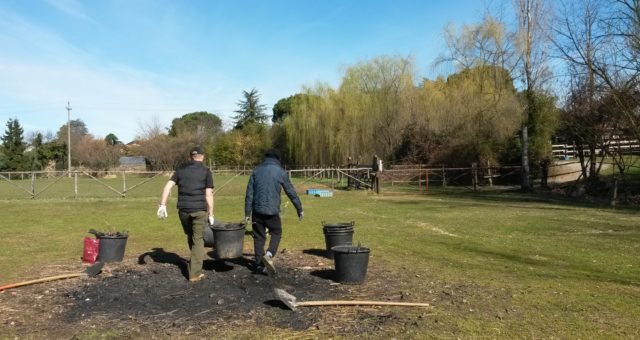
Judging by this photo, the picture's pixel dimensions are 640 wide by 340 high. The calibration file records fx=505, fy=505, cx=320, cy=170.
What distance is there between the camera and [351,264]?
625cm

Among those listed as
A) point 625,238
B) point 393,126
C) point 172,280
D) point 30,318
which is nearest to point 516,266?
point 625,238

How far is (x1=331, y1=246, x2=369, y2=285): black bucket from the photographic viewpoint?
20.5 ft

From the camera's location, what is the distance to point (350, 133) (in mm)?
39625

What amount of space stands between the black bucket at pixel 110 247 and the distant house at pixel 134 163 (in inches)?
2497

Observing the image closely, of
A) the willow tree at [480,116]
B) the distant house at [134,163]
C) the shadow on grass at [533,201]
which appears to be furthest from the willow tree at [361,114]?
the distant house at [134,163]

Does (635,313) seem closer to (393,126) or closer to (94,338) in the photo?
(94,338)

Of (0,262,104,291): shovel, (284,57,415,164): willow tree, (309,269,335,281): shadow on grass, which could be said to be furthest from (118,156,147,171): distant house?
(309,269,335,281): shadow on grass

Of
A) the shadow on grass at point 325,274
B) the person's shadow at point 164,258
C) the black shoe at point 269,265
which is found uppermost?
the black shoe at point 269,265

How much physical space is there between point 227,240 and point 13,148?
65488mm

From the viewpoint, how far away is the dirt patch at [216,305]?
4684 mm

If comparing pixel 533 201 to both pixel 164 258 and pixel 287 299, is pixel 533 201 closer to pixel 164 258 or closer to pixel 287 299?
pixel 164 258

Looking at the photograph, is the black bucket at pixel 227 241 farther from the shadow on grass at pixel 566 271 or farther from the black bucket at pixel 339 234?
the shadow on grass at pixel 566 271

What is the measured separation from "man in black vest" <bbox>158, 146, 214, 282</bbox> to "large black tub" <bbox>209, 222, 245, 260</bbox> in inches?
40.1

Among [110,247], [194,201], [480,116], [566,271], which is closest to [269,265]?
[194,201]
